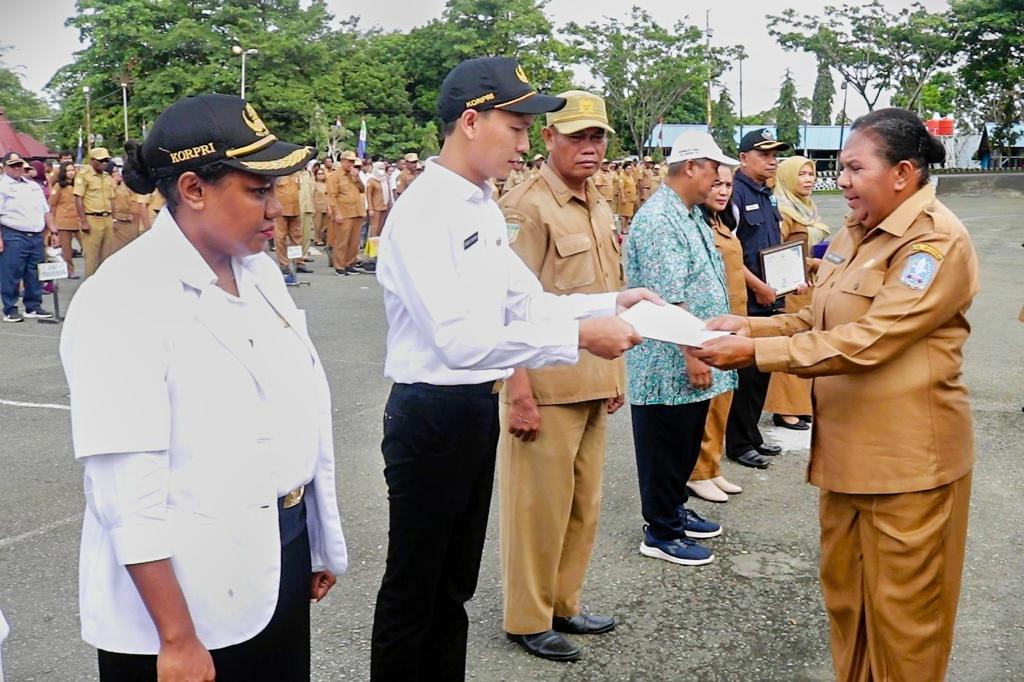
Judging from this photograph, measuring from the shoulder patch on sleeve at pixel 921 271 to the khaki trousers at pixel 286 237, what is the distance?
12.9 m

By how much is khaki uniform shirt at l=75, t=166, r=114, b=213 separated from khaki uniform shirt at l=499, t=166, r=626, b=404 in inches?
463

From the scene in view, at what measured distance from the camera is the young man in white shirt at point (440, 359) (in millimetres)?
2678

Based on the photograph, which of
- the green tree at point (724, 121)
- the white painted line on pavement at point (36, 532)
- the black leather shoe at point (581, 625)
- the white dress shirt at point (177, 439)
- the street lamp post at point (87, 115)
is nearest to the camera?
the white dress shirt at point (177, 439)

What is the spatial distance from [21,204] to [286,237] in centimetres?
449

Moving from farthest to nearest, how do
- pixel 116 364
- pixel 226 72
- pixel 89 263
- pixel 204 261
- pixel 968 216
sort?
pixel 226 72 < pixel 968 216 < pixel 89 263 < pixel 204 261 < pixel 116 364

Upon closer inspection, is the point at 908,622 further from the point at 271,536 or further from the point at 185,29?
the point at 185,29

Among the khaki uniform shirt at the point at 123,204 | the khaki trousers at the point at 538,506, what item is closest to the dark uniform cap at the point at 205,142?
the khaki trousers at the point at 538,506

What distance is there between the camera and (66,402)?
7457mm

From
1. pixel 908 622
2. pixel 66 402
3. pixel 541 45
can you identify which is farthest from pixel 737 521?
pixel 541 45

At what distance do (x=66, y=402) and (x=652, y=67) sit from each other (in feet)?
152

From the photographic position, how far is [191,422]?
1.81m

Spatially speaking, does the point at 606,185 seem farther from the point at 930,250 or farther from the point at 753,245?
the point at 930,250

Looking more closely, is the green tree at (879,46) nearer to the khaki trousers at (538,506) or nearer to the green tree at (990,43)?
the green tree at (990,43)

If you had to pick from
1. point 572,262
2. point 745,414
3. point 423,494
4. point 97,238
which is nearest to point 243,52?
point 97,238
